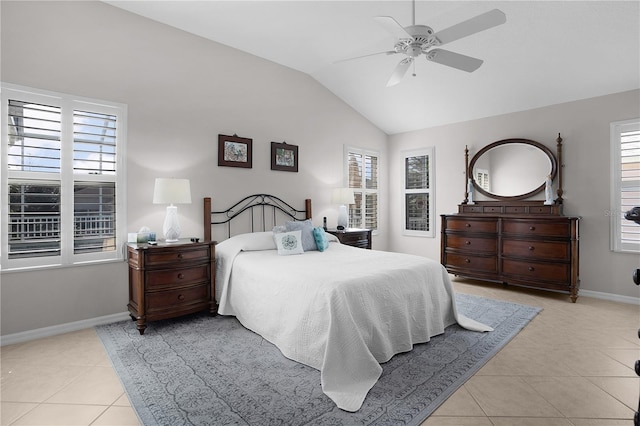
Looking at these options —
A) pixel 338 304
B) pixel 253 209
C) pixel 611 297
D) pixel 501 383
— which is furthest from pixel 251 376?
pixel 611 297

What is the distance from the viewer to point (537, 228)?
4.40 m

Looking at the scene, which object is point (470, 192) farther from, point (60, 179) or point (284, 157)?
point (60, 179)

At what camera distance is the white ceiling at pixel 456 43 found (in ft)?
11.0

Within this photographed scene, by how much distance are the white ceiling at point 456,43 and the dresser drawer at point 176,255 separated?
2481 millimetres

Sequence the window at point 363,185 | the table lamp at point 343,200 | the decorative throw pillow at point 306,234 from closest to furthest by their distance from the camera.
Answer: the decorative throw pillow at point 306,234 → the table lamp at point 343,200 → the window at point 363,185

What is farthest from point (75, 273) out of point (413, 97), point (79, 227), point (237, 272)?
point (413, 97)

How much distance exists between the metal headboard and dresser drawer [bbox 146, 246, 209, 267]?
0.57 m

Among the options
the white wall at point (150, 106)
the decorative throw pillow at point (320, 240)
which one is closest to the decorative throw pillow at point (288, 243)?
the decorative throw pillow at point (320, 240)

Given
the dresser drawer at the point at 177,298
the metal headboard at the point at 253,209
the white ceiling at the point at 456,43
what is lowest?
the dresser drawer at the point at 177,298

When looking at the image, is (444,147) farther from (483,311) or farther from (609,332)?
(609,332)

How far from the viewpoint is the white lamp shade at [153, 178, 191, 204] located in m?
3.34

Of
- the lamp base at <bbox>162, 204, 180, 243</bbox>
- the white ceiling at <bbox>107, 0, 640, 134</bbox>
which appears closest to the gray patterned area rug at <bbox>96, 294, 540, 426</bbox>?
the lamp base at <bbox>162, 204, 180, 243</bbox>

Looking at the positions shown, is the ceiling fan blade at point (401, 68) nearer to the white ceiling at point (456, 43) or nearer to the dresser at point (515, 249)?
the white ceiling at point (456, 43)

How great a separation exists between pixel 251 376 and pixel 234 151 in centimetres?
281
